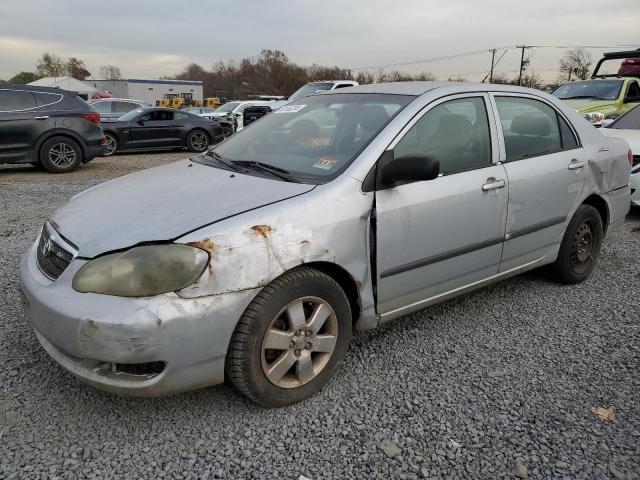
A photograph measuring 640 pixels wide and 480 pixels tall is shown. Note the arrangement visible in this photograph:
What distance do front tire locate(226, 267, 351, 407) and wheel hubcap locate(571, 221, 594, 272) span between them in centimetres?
234

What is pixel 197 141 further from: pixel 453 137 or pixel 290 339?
pixel 290 339

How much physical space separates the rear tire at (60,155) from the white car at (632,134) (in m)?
8.93

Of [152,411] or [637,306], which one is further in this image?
[637,306]

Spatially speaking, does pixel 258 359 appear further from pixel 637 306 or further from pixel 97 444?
pixel 637 306

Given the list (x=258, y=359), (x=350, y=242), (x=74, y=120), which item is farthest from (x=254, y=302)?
(x=74, y=120)

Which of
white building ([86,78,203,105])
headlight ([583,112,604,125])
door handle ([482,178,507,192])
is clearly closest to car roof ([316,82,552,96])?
door handle ([482,178,507,192])

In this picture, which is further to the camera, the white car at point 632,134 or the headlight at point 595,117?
the headlight at point 595,117

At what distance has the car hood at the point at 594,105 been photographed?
397 inches

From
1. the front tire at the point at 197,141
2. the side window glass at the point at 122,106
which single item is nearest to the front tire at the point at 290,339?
the front tire at the point at 197,141

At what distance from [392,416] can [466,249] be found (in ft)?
3.86

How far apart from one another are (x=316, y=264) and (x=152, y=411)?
107 cm

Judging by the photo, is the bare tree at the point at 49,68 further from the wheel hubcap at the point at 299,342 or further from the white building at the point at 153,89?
the wheel hubcap at the point at 299,342

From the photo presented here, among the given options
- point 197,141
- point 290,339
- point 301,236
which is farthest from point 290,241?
point 197,141

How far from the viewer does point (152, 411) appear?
251 cm
